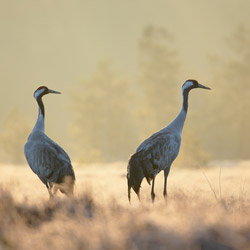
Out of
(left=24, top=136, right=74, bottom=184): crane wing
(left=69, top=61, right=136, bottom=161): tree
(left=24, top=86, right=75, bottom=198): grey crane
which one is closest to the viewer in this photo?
(left=24, top=86, right=75, bottom=198): grey crane

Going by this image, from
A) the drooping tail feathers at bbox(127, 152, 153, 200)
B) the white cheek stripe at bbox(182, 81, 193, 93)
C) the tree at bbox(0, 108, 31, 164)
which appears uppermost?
the white cheek stripe at bbox(182, 81, 193, 93)

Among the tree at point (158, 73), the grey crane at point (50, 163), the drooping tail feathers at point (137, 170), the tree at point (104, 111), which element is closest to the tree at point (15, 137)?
the tree at point (104, 111)

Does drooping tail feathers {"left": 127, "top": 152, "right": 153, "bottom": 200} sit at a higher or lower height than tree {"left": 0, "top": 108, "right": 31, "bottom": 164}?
higher

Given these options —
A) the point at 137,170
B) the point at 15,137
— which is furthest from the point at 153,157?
the point at 15,137

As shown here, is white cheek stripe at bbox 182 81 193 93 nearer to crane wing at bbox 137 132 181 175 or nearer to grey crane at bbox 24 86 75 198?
crane wing at bbox 137 132 181 175

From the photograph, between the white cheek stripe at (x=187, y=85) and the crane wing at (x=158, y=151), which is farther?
the white cheek stripe at (x=187, y=85)

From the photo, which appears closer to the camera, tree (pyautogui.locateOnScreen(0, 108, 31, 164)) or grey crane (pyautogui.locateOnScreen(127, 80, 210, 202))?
grey crane (pyautogui.locateOnScreen(127, 80, 210, 202))

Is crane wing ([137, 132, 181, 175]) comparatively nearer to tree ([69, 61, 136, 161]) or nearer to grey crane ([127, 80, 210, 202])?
grey crane ([127, 80, 210, 202])

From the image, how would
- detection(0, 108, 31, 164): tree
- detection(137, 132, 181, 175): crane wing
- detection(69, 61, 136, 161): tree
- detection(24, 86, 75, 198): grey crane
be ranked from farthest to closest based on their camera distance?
detection(69, 61, 136, 161): tree, detection(0, 108, 31, 164): tree, detection(137, 132, 181, 175): crane wing, detection(24, 86, 75, 198): grey crane

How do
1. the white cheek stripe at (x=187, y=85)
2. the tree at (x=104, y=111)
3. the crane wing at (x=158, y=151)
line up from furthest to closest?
the tree at (x=104, y=111) < the white cheek stripe at (x=187, y=85) < the crane wing at (x=158, y=151)

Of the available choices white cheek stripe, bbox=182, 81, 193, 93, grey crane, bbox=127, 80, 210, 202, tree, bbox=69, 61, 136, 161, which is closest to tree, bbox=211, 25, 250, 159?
tree, bbox=69, 61, 136, 161

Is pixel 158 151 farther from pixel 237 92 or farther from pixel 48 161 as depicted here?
pixel 237 92

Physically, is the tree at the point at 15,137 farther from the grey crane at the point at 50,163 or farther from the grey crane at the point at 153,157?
the grey crane at the point at 153,157

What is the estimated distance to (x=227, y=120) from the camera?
38.4 m
